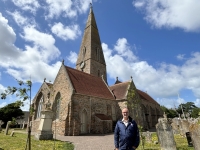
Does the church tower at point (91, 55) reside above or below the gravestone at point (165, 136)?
above

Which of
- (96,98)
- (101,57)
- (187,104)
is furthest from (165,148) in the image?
(187,104)

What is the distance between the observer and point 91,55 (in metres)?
34.8

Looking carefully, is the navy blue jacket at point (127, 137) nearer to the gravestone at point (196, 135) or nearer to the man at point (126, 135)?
the man at point (126, 135)

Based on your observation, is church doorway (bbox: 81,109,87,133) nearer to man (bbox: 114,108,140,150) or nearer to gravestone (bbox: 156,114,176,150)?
gravestone (bbox: 156,114,176,150)

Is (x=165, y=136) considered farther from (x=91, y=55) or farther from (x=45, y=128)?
(x=91, y=55)

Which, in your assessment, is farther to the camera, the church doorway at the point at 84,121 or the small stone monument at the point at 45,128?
the church doorway at the point at 84,121

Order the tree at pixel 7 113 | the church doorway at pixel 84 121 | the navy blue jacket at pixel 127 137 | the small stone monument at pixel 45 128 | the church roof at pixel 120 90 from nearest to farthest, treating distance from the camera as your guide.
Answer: the navy blue jacket at pixel 127 137 < the small stone monument at pixel 45 128 < the church doorway at pixel 84 121 < the church roof at pixel 120 90 < the tree at pixel 7 113

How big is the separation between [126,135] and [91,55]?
3133cm

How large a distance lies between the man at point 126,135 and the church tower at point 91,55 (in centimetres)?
2873

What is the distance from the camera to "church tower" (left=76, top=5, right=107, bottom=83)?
34362 millimetres

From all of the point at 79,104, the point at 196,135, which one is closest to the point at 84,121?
the point at 79,104

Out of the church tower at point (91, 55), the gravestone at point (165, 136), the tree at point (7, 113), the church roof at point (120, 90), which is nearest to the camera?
the gravestone at point (165, 136)

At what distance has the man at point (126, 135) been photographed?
4.25 metres

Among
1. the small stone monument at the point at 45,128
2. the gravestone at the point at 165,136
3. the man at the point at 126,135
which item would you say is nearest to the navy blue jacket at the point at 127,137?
the man at the point at 126,135
